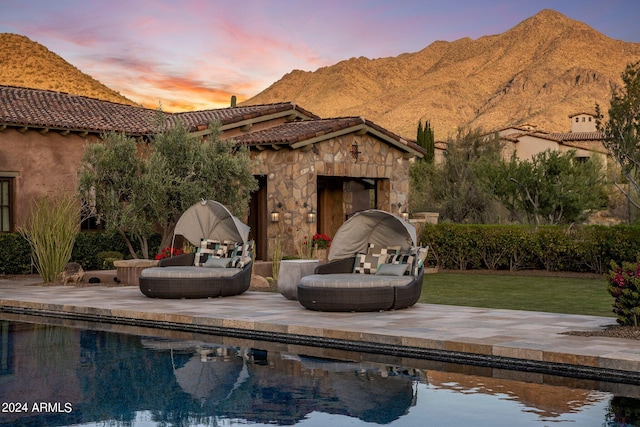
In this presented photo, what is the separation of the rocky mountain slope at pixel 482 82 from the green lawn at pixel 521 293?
57.7 metres

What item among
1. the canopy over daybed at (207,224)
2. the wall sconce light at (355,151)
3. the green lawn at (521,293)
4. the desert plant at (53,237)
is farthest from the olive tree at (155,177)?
the wall sconce light at (355,151)

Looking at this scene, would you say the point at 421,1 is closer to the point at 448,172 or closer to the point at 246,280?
the point at 448,172

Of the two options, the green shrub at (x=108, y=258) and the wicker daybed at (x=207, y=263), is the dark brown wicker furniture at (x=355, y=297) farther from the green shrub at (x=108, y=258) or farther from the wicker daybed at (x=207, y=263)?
the green shrub at (x=108, y=258)

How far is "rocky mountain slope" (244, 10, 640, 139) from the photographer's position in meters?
86.4

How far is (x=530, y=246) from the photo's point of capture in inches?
867

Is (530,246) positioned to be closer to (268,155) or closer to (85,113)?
(268,155)

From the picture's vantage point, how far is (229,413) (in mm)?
6531

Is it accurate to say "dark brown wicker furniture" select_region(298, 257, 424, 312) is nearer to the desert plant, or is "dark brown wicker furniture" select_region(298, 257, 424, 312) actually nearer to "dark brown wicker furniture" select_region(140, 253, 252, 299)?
"dark brown wicker furniture" select_region(140, 253, 252, 299)

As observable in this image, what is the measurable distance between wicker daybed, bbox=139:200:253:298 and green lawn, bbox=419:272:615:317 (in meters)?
3.37

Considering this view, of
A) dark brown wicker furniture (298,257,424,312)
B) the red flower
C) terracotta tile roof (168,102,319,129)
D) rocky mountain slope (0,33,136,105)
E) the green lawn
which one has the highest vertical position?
rocky mountain slope (0,33,136,105)

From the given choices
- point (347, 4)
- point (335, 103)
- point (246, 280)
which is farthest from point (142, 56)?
point (335, 103)

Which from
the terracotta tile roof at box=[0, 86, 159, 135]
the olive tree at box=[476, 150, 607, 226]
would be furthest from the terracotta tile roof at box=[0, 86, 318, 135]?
the olive tree at box=[476, 150, 607, 226]

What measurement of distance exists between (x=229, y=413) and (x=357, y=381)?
169cm

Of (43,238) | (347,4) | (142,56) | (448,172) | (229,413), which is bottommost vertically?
(229,413)
